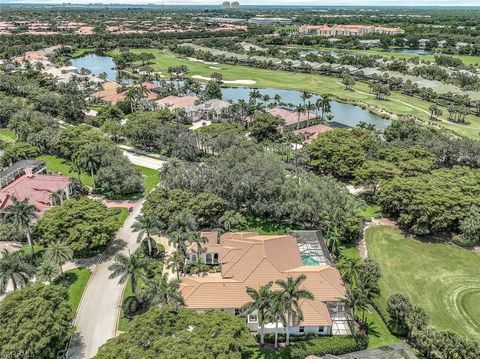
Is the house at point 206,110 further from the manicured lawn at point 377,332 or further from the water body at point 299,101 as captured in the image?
the manicured lawn at point 377,332

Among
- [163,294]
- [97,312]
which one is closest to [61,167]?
[97,312]

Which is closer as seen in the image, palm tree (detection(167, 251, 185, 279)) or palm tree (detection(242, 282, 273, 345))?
palm tree (detection(242, 282, 273, 345))

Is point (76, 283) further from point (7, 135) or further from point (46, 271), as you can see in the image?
point (7, 135)

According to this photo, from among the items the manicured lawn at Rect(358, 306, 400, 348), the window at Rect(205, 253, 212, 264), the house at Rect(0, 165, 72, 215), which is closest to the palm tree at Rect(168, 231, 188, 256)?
the window at Rect(205, 253, 212, 264)

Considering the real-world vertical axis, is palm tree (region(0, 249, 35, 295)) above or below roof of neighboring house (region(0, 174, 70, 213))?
above

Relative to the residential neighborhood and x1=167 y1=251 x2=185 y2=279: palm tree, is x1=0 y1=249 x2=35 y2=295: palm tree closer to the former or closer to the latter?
the residential neighborhood

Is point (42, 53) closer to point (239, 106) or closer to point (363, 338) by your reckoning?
point (239, 106)
